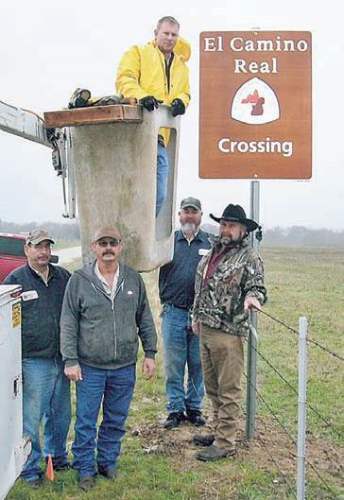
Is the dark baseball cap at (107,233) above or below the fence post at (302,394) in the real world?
above

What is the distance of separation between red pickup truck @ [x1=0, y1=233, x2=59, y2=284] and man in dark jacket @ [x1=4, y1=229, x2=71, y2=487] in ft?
35.7

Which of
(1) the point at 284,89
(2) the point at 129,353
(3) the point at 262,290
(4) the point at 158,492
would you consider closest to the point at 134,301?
(2) the point at 129,353

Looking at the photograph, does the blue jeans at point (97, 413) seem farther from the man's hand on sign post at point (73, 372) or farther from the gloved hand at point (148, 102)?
the gloved hand at point (148, 102)

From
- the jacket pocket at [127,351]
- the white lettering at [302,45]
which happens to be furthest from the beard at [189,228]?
the white lettering at [302,45]

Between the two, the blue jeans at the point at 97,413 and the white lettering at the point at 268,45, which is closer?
the blue jeans at the point at 97,413

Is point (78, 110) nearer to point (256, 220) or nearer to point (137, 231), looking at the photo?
point (137, 231)

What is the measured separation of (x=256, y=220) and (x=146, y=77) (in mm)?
1558

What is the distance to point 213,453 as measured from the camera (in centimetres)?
565

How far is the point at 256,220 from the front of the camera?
5957 mm

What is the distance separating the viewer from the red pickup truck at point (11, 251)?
1586 cm

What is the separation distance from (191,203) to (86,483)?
2.51 m

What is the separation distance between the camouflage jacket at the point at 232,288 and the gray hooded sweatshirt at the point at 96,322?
71 cm

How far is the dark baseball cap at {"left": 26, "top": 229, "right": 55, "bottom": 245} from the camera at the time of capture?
508cm

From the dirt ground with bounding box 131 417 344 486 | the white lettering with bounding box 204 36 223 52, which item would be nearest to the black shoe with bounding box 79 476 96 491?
the dirt ground with bounding box 131 417 344 486
